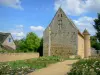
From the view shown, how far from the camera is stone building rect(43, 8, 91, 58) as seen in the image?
51.9 meters

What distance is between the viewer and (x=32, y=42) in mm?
61344

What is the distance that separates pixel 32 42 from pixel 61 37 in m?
11.2

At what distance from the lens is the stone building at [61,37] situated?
2045 inches

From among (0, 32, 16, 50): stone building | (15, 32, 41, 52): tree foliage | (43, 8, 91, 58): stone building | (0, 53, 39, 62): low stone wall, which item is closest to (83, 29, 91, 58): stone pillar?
(43, 8, 91, 58): stone building

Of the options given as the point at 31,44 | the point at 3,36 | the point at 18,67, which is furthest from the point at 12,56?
the point at 3,36

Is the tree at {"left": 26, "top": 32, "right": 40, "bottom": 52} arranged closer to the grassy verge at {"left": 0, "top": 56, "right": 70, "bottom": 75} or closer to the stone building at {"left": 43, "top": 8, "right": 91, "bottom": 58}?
the stone building at {"left": 43, "top": 8, "right": 91, "bottom": 58}

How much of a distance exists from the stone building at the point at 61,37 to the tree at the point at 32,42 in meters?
7.73

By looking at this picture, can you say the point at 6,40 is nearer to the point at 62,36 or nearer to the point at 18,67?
the point at 62,36

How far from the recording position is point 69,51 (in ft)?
172

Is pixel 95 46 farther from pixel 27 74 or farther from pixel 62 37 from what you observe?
pixel 27 74

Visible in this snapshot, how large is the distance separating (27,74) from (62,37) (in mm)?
34272

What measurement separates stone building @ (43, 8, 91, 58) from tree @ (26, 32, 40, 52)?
7.73 meters

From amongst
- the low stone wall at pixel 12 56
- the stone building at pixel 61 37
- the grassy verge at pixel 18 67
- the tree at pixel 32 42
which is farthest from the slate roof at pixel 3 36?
the grassy verge at pixel 18 67

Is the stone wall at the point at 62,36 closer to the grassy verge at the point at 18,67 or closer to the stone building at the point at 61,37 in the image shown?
the stone building at the point at 61,37
